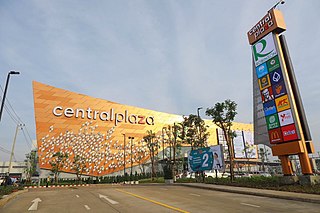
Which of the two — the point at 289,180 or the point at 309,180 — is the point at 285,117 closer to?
the point at 289,180

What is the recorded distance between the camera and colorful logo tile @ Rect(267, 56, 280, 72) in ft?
69.7

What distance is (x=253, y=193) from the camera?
15.9m

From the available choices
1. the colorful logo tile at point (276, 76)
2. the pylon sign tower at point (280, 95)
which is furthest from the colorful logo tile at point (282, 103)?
the colorful logo tile at point (276, 76)

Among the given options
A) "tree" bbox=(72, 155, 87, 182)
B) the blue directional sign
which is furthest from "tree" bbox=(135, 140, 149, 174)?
the blue directional sign

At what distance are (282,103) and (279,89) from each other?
51.9 inches

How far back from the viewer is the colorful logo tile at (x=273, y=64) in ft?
69.7

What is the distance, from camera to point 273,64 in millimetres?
21656

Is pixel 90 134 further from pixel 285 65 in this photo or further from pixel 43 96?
pixel 285 65

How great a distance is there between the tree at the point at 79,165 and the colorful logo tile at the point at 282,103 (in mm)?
44282

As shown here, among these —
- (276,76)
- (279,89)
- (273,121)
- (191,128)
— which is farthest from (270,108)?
(191,128)

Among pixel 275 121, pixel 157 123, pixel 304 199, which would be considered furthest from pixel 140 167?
pixel 304 199

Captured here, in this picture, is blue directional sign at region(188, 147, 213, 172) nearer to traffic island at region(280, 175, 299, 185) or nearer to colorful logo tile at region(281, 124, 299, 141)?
traffic island at region(280, 175, 299, 185)

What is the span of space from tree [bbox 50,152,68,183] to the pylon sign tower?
43125 mm

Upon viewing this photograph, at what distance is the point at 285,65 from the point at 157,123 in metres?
53.7
